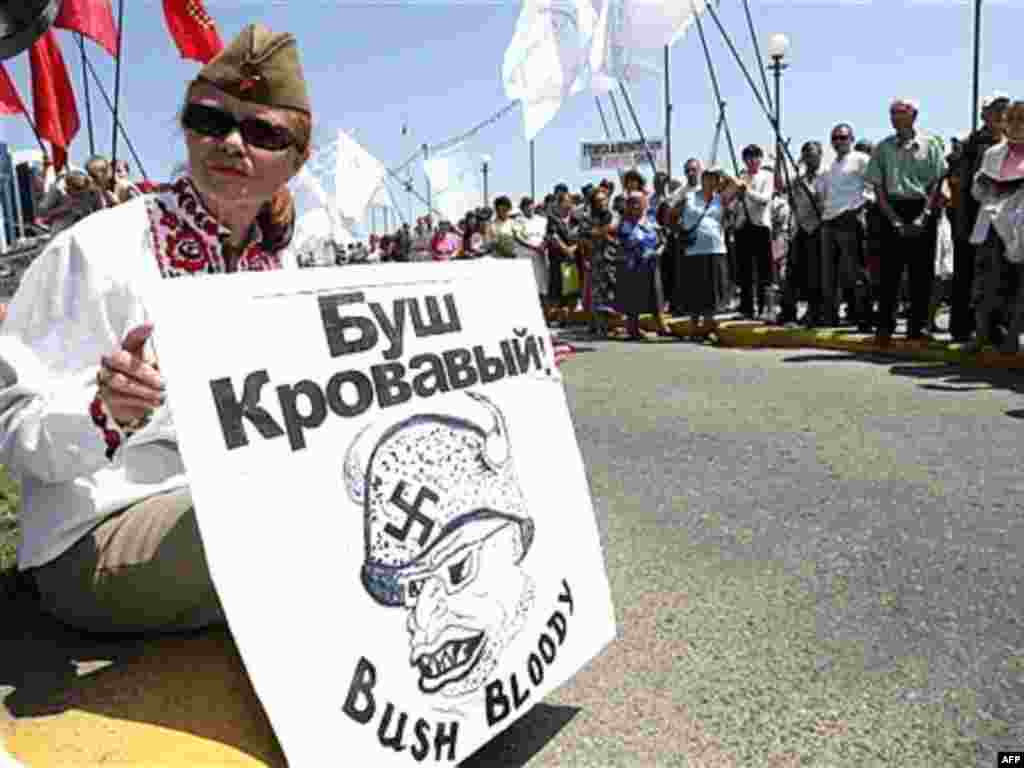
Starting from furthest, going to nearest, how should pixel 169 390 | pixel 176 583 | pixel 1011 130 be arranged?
pixel 1011 130 < pixel 176 583 < pixel 169 390

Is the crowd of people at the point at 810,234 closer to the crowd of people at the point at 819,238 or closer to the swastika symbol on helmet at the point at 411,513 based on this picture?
the crowd of people at the point at 819,238

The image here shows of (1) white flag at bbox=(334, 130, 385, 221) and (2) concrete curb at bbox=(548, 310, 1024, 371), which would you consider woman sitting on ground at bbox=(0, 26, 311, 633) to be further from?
(1) white flag at bbox=(334, 130, 385, 221)

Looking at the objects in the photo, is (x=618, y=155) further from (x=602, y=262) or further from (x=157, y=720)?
(x=157, y=720)

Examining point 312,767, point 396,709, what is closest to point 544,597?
point 396,709

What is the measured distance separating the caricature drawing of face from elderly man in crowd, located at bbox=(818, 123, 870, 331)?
22.1 feet

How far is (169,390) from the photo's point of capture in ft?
4.69

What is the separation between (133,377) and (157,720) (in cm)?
59

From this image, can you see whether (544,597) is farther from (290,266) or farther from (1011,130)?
(1011,130)

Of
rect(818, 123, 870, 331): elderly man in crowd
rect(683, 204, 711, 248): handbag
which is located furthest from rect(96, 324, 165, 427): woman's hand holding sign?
rect(683, 204, 711, 248): handbag

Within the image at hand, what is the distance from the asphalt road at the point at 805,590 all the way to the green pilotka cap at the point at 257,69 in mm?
1389

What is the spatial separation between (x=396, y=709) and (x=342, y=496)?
1.20ft

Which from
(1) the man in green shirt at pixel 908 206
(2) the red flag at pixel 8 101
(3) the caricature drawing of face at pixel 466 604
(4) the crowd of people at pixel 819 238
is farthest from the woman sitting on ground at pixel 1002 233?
(2) the red flag at pixel 8 101

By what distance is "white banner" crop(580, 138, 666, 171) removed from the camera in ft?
46.1

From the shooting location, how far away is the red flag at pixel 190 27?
7281mm
